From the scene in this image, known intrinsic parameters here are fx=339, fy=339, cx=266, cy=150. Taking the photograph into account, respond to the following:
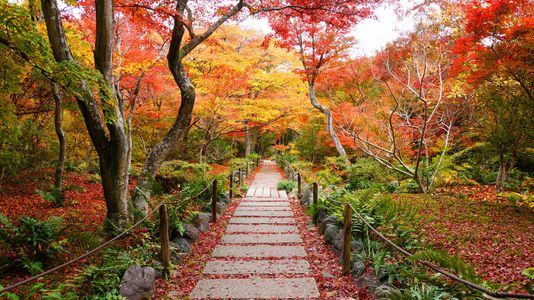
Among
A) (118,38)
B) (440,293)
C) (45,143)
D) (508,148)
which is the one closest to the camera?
(440,293)

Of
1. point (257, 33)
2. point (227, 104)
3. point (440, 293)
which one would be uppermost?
point (257, 33)

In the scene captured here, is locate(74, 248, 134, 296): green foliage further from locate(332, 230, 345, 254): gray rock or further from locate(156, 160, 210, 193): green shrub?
locate(156, 160, 210, 193): green shrub

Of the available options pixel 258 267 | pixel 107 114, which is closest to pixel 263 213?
pixel 258 267

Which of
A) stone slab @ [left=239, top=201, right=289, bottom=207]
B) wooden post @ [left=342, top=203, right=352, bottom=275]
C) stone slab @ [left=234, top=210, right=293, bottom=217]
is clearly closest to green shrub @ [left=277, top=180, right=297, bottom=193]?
stone slab @ [left=239, top=201, right=289, bottom=207]

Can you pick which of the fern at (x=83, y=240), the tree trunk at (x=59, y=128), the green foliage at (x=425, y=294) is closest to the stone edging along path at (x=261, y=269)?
the green foliage at (x=425, y=294)

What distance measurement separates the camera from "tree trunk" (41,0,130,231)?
493 centimetres

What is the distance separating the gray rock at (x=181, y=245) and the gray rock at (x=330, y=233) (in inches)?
96.8

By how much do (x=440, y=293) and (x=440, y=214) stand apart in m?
4.97

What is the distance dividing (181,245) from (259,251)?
1323mm

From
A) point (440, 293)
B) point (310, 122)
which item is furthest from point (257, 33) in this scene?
point (440, 293)

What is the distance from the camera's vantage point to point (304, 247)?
20.2 ft

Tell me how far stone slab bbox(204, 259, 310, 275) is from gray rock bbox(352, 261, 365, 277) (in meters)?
0.66

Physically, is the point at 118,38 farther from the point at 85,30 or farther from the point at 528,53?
the point at 528,53

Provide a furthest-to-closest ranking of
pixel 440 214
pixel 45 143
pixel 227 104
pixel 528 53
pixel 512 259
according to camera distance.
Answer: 1. pixel 227 104
2. pixel 45 143
3. pixel 440 214
4. pixel 528 53
5. pixel 512 259
